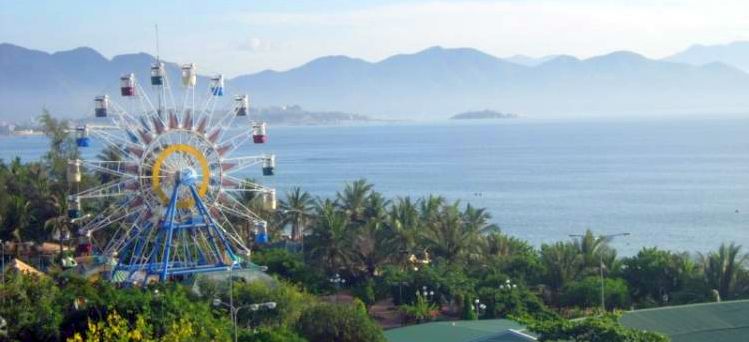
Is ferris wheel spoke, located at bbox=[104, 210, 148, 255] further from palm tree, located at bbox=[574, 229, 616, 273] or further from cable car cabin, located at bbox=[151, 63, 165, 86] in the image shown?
palm tree, located at bbox=[574, 229, 616, 273]

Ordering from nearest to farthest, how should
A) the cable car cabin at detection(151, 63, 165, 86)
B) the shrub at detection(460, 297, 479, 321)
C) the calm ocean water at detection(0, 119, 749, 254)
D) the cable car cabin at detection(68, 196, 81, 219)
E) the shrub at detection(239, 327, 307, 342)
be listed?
the shrub at detection(239, 327, 307, 342) < the shrub at detection(460, 297, 479, 321) < the cable car cabin at detection(68, 196, 81, 219) < the cable car cabin at detection(151, 63, 165, 86) < the calm ocean water at detection(0, 119, 749, 254)

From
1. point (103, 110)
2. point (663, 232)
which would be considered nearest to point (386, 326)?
point (103, 110)

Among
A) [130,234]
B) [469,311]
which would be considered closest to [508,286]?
[469,311]

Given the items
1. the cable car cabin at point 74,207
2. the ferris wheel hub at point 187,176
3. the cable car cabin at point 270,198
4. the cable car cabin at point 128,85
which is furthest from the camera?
the cable car cabin at point 270,198

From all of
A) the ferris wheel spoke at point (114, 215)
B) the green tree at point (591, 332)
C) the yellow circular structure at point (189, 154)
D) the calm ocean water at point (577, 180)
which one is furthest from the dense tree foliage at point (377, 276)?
the calm ocean water at point (577, 180)

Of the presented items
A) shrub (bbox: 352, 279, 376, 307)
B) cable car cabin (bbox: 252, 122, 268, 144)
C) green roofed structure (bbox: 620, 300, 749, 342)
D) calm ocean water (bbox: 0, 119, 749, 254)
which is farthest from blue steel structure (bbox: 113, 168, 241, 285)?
calm ocean water (bbox: 0, 119, 749, 254)

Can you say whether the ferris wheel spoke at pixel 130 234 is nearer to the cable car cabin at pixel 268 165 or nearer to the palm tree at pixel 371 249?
the cable car cabin at pixel 268 165
